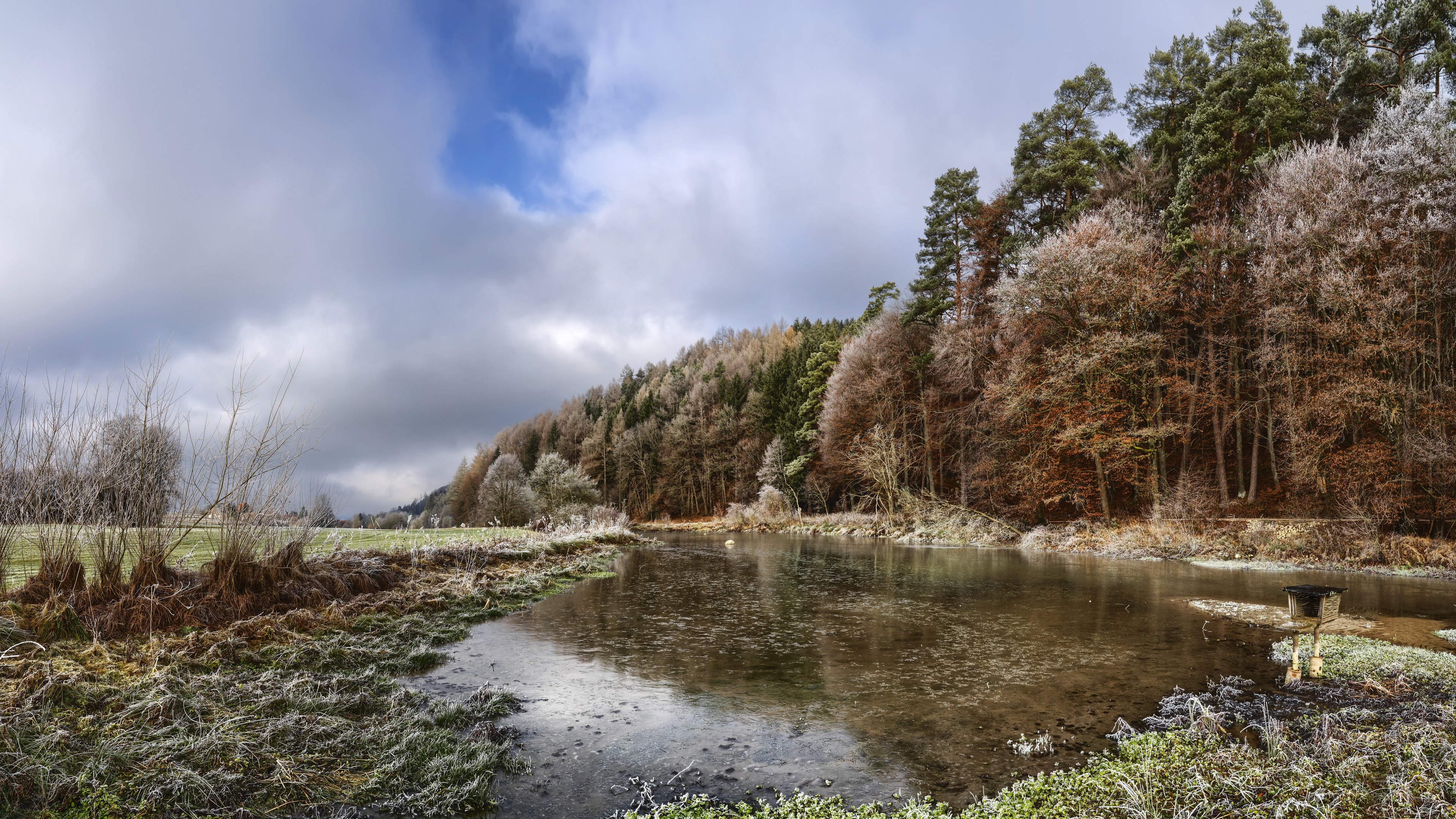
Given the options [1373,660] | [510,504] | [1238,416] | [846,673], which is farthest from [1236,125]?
[510,504]

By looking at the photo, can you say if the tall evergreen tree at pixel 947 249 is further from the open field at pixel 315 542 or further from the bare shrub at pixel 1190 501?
the open field at pixel 315 542

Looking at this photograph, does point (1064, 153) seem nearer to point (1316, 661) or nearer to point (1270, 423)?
point (1270, 423)

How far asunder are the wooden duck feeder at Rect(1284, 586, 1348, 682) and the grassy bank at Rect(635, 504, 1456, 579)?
12225 millimetres

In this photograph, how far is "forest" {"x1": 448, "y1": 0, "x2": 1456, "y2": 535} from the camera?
17.9 meters

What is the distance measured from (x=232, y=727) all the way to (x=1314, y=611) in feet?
31.8

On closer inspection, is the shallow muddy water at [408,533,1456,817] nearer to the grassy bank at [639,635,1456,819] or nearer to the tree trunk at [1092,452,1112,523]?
the grassy bank at [639,635,1456,819]

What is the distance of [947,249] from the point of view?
3512 centimetres

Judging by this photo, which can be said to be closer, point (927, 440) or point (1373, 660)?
point (1373, 660)

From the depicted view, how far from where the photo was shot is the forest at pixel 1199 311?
17.9 m

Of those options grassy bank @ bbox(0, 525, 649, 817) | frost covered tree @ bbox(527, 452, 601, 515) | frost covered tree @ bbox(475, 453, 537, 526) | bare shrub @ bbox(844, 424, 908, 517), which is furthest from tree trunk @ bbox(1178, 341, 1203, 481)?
frost covered tree @ bbox(475, 453, 537, 526)

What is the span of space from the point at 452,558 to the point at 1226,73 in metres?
31.9

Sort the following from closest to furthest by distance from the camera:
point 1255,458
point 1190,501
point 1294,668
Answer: point 1294,668 → point 1190,501 → point 1255,458

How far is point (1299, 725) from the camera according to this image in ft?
16.9

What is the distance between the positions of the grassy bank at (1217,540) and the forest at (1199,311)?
33.3 inches
